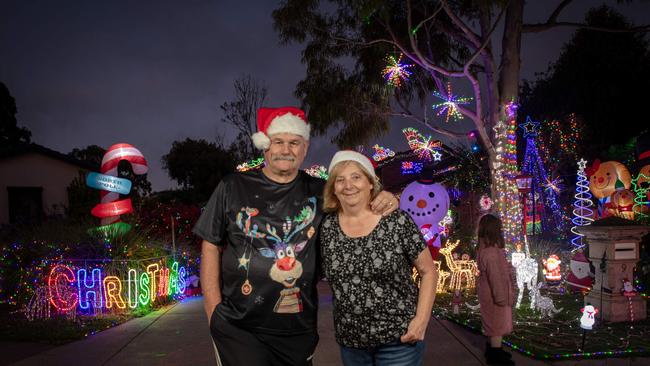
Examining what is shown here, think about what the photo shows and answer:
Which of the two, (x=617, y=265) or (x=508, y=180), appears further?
(x=508, y=180)

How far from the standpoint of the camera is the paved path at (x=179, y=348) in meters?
5.11

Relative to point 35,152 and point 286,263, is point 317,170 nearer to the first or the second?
point 35,152

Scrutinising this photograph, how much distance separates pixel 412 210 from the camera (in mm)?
9797

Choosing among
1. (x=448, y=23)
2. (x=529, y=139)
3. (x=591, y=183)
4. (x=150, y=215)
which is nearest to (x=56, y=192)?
(x=150, y=215)

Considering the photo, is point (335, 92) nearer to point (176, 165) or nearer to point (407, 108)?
point (407, 108)

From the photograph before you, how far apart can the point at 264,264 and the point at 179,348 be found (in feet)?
12.0

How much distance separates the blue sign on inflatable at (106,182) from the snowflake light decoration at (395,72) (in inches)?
258

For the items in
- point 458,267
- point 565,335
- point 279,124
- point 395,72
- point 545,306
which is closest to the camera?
point 279,124

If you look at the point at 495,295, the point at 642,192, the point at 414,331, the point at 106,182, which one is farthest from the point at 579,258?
the point at 106,182

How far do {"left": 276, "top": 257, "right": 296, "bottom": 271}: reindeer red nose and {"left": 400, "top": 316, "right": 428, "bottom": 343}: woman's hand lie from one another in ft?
2.26

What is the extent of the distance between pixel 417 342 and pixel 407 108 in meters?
10.8

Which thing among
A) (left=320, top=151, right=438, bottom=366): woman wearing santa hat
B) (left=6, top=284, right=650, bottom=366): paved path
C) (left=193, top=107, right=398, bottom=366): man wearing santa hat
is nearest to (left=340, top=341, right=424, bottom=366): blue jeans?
(left=320, top=151, right=438, bottom=366): woman wearing santa hat

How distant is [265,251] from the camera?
2.69m

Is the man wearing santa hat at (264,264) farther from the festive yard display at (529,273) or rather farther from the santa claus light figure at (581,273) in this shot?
the santa claus light figure at (581,273)
